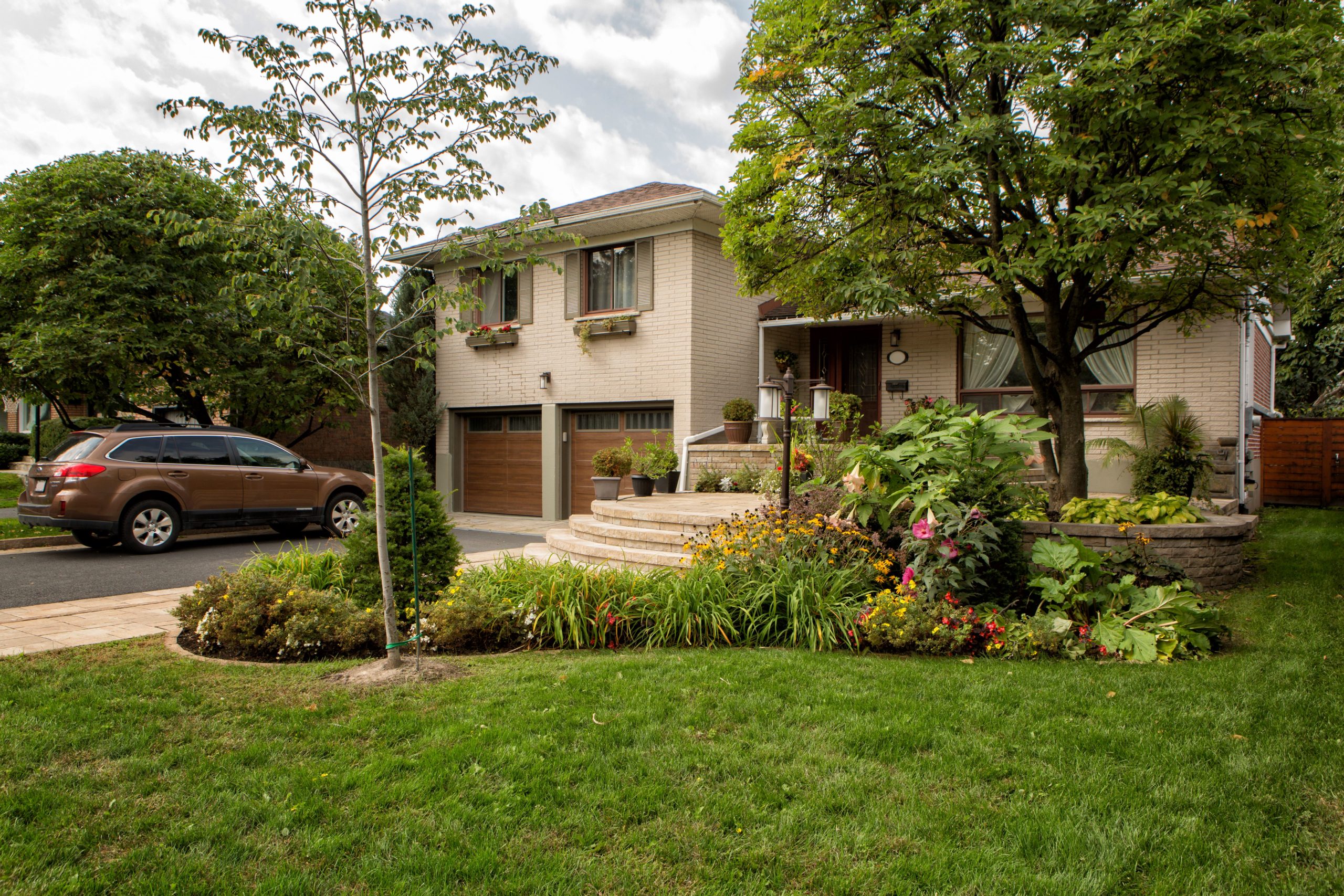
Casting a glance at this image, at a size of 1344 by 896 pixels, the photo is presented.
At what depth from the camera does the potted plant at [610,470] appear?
1073cm

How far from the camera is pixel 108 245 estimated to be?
1215cm

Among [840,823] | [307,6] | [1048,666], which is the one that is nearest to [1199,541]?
[1048,666]

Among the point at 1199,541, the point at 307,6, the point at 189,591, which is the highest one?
the point at 307,6

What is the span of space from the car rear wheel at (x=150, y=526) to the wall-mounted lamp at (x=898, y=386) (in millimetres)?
10449

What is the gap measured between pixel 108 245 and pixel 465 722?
40.3 ft

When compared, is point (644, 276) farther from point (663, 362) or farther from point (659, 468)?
point (659, 468)

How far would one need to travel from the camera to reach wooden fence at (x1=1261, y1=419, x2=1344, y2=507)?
15.1 meters

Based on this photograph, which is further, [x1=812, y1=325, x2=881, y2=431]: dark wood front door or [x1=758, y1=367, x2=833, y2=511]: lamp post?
[x1=812, y1=325, x2=881, y2=431]: dark wood front door

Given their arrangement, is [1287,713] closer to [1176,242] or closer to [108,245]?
[1176,242]

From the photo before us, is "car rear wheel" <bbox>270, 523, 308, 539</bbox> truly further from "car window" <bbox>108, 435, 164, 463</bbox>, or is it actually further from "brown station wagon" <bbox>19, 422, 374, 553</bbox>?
"car window" <bbox>108, 435, 164, 463</bbox>

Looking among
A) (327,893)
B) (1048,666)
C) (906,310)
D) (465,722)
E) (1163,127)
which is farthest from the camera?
(906,310)

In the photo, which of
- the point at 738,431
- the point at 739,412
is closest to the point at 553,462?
the point at 738,431

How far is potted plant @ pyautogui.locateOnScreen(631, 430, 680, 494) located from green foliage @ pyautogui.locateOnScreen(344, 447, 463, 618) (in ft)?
19.2

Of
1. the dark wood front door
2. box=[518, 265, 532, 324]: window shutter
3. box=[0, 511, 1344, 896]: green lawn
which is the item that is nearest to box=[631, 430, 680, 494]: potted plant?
the dark wood front door
